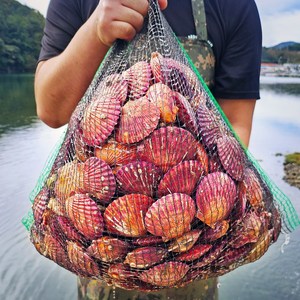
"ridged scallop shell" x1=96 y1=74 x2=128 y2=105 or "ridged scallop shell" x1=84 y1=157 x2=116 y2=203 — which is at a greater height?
"ridged scallop shell" x1=96 y1=74 x2=128 y2=105

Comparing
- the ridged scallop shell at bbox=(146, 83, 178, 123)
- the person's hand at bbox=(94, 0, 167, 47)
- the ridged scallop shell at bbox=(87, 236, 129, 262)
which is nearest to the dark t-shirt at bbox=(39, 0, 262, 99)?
the person's hand at bbox=(94, 0, 167, 47)

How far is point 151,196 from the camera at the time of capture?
1.40m

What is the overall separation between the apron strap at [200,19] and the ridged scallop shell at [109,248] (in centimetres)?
101

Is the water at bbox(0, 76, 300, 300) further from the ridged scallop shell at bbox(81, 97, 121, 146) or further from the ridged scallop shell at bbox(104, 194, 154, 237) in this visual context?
the ridged scallop shell at bbox(81, 97, 121, 146)

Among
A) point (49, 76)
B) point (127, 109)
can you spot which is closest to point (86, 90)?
point (49, 76)

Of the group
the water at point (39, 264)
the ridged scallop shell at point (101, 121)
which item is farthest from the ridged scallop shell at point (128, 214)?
the water at point (39, 264)

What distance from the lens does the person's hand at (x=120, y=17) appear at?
1.53 m

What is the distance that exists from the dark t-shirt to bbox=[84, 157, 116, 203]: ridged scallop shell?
778mm

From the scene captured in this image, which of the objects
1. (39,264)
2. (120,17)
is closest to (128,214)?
(120,17)

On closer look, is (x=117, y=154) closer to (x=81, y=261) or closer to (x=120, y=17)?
(x=81, y=261)

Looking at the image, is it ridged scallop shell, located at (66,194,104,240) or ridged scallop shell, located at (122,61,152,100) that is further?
ridged scallop shell, located at (122,61,152,100)

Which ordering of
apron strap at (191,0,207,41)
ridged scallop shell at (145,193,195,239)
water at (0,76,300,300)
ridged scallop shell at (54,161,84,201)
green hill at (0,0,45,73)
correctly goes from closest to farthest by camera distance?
1. ridged scallop shell at (145,193,195,239)
2. ridged scallop shell at (54,161,84,201)
3. apron strap at (191,0,207,41)
4. water at (0,76,300,300)
5. green hill at (0,0,45,73)

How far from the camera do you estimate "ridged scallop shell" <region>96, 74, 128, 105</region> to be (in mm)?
1518

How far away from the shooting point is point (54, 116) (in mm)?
1999
